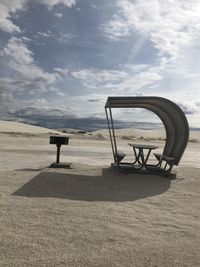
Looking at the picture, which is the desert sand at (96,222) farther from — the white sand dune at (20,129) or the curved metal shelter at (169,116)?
the white sand dune at (20,129)

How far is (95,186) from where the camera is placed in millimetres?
8953

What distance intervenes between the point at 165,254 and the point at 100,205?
2461 mm

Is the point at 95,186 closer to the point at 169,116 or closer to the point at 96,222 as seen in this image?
the point at 96,222

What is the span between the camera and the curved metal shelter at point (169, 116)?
11.5 m

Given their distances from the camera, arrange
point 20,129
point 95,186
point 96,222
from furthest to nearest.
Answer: point 20,129 → point 95,186 → point 96,222

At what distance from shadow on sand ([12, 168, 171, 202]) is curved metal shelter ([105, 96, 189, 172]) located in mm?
1421

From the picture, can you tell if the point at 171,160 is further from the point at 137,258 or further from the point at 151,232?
the point at 137,258

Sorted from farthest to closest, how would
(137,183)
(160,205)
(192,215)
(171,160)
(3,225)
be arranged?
(171,160), (137,183), (160,205), (192,215), (3,225)

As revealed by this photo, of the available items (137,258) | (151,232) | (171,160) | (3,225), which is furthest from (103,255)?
(171,160)

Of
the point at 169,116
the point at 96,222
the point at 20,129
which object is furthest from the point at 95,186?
the point at 20,129

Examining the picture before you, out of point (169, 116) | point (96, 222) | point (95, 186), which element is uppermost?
point (169, 116)

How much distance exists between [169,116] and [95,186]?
200 inches

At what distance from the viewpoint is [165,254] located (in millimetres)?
4629

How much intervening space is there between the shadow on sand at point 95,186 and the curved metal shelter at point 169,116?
4.66 feet
